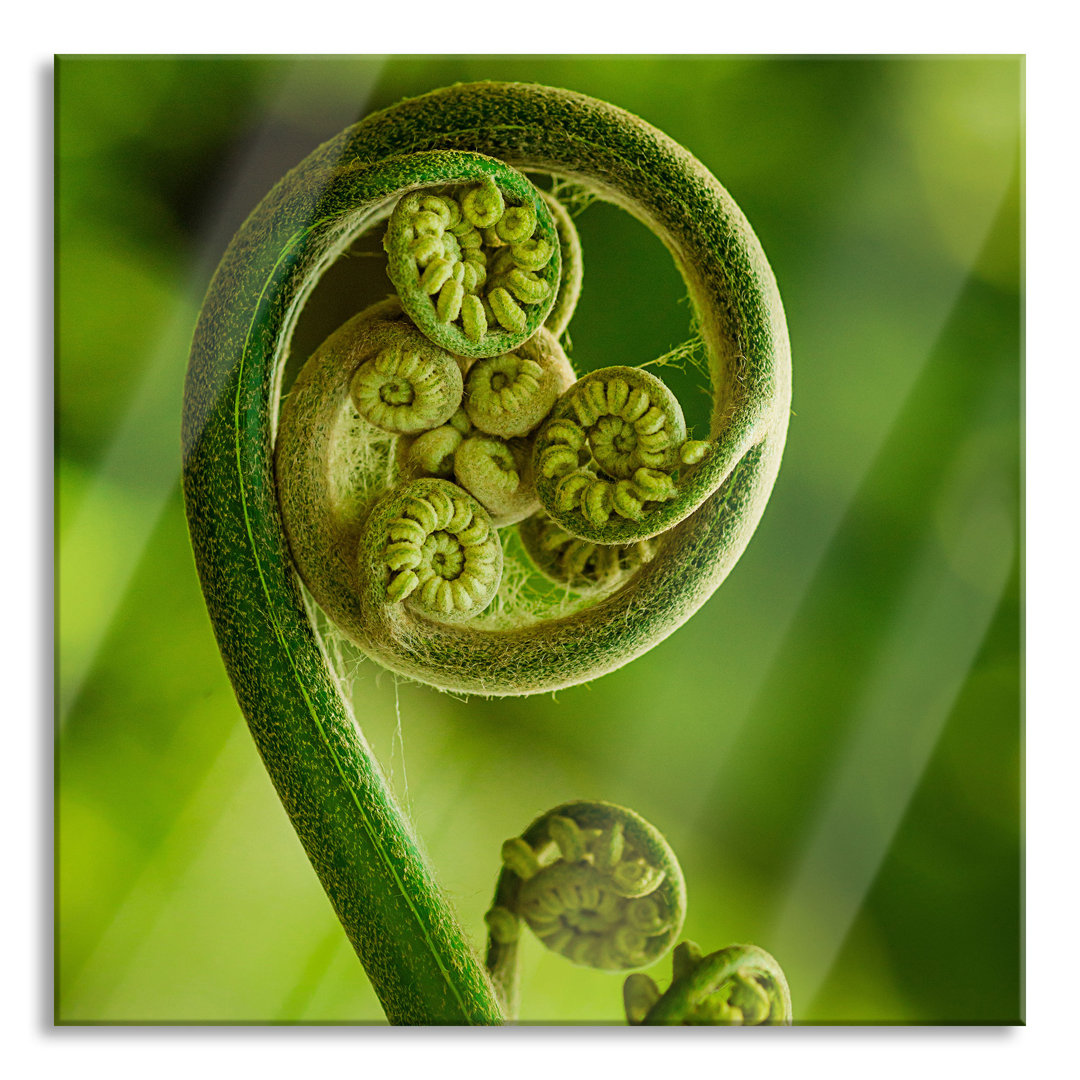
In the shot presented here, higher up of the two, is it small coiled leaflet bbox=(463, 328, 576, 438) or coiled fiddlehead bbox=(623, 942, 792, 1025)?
small coiled leaflet bbox=(463, 328, 576, 438)

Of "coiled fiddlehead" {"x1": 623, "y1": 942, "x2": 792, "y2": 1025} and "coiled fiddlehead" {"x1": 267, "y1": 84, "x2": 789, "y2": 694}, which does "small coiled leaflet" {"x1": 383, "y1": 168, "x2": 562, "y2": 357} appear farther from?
"coiled fiddlehead" {"x1": 623, "y1": 942, "x2": 792, "y2": 1025}

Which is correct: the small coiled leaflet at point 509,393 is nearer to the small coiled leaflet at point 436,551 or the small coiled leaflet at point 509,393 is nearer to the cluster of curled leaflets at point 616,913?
the small coiled leaflet at point 436,551

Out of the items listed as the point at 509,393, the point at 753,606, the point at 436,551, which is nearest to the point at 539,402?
the point at 509,393

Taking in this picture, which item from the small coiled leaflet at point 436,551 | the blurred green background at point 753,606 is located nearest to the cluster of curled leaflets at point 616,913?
the blurred green background at point 753,606

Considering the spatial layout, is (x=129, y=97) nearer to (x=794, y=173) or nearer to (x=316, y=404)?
(x=316, y=404)

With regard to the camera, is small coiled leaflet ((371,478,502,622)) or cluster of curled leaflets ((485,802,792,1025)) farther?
cluster of curled leaflets ((485,802,792,1025))

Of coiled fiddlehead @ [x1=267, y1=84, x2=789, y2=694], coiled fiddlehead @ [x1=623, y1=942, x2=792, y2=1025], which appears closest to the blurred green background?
coiled fiddlehead @ [x1=623, y1=942, x2=792, y2=1025]
